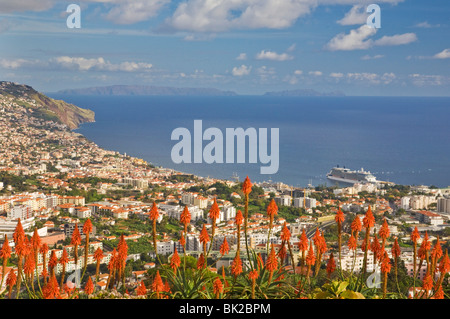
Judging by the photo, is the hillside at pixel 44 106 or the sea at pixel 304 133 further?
the hillside at pixel 44 106

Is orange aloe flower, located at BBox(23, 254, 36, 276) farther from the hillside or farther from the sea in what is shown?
the hillside

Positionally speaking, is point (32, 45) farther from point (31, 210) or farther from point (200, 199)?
point (200, 199)

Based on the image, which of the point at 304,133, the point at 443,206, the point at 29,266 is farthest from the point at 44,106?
the point at 29,266

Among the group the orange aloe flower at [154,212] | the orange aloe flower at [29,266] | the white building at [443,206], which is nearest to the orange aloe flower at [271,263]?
the orange aloe flower at [154,212]

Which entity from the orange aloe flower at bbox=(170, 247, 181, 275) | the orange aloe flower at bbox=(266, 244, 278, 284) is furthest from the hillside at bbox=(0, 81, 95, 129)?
the orange aloe flower at bbox=(266, 244, 278, 284)

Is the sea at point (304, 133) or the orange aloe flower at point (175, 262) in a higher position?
the sea at point (304, 133)

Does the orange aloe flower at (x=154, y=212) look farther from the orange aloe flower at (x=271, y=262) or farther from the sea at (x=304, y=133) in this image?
the sea at (x=304, y=133)
